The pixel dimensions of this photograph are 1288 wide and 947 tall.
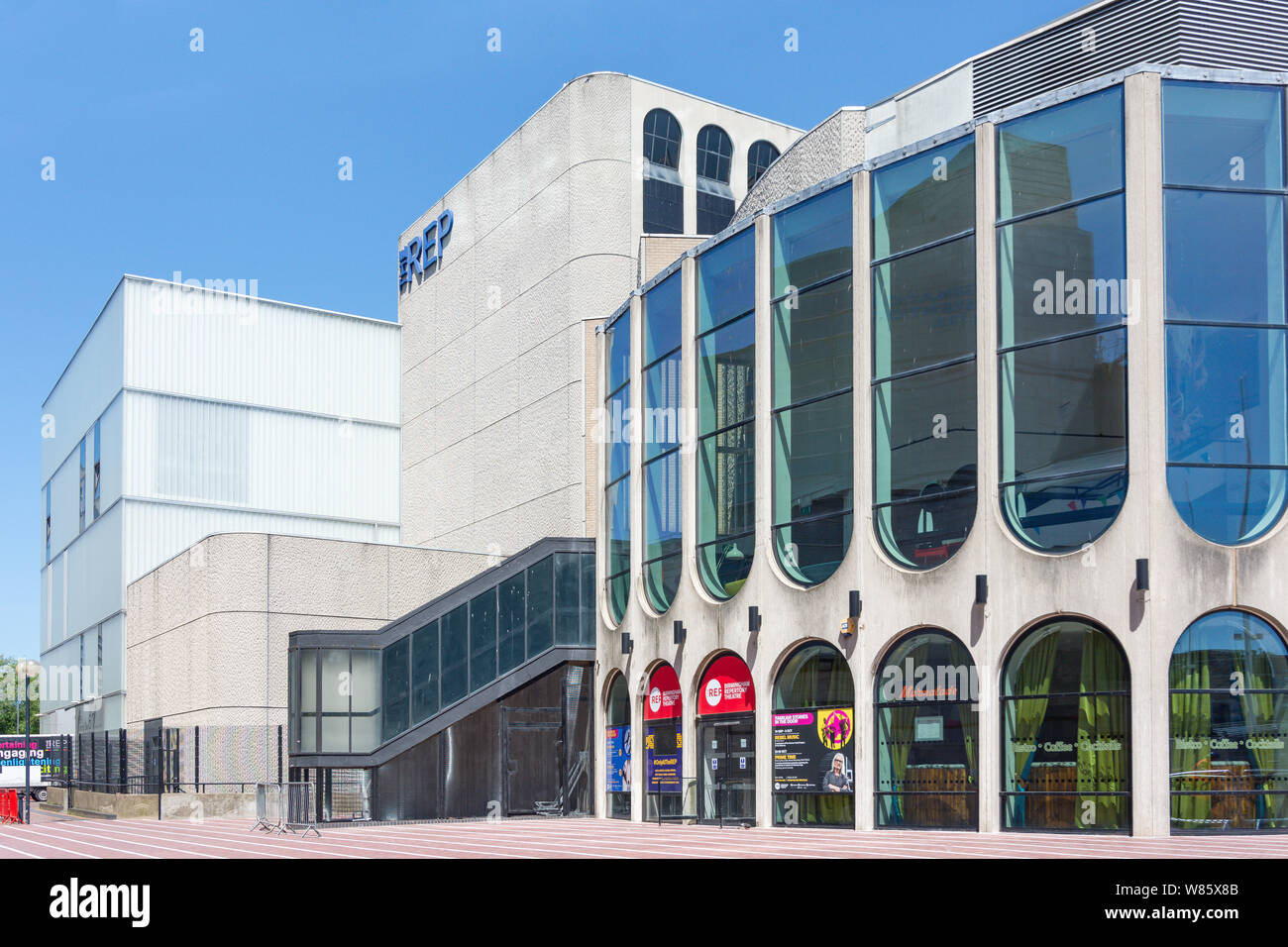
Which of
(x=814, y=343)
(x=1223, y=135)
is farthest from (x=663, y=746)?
(x=1223, y=135)

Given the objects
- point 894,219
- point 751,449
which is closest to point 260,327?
point 751,449

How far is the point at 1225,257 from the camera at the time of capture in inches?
936

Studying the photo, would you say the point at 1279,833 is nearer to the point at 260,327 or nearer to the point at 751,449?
the point at 751,449

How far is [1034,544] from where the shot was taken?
24406 millimetres

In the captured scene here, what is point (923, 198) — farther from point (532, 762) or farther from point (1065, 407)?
point (532, 762)

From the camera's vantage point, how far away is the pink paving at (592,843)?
20.0 m

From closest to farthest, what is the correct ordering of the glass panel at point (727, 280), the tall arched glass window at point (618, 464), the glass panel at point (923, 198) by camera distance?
the glass panel at point (923, 198) < the glass panel at point (727, 280) < the tall arched glass window at point (618, 464)

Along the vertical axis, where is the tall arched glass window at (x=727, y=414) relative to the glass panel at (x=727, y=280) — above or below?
below

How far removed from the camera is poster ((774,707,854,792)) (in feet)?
89.8

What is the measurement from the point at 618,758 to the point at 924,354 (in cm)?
1429

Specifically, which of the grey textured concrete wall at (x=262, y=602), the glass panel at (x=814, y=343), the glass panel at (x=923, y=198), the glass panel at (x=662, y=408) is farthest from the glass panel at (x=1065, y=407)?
the grey textured concrete wall at (x=262, y=602)

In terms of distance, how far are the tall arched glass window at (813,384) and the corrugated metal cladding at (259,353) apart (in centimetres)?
3356

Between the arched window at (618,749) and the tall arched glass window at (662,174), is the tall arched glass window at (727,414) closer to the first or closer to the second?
the arched window at (618,749)

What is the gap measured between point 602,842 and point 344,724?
14.7m
